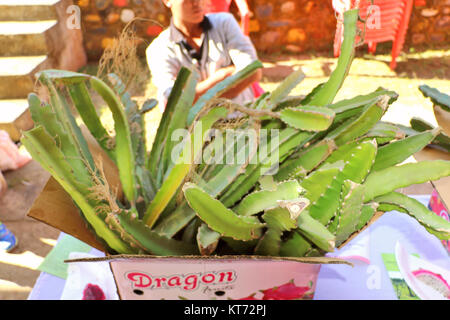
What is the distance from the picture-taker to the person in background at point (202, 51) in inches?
58.3

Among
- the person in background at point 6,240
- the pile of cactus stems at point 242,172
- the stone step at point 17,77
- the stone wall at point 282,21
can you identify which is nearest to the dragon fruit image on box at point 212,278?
the pile of cactus stems at point 242,172

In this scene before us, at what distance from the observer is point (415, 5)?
326 centimetres

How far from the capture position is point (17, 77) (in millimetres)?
2594

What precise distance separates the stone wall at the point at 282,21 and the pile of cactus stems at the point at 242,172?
8.69 feet

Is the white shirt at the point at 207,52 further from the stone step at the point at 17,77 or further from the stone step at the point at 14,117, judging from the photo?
the stone step at the point at 17,77

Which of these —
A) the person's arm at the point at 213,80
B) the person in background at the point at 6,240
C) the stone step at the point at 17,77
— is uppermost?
the person's arm at the point at 213,80

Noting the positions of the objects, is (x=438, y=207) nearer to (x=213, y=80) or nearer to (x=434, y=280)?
(x=434, y=280)

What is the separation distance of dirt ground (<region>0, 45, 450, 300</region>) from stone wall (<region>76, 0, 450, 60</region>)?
140 mm

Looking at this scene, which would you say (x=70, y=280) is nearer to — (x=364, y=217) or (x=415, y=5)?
(x=364, y=217)

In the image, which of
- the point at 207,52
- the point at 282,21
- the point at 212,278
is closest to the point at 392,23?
the point at 282,21

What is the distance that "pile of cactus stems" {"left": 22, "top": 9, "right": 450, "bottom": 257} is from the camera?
0.50 metres

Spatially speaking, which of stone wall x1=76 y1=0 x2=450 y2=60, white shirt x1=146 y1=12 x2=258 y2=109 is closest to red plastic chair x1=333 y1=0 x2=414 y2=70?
stone wall x1=76 y1=0 x2=450 y2=60

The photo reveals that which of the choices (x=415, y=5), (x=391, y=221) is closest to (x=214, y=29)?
(x=391, y=221)

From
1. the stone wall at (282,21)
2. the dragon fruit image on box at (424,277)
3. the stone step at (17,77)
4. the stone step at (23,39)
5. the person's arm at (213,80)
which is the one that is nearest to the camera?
the dragon fruit image on box at (424,277)
